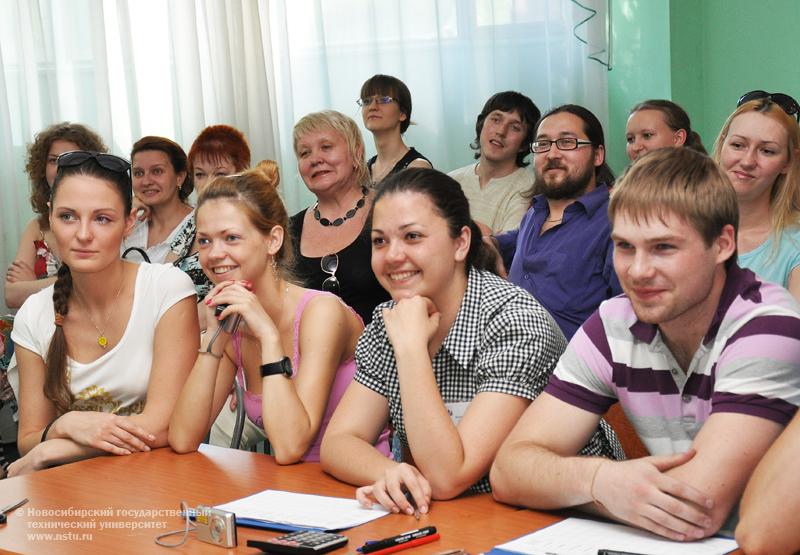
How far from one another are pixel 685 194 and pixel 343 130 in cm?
217

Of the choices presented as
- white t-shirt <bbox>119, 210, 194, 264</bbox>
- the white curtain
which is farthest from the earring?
Result: the white curtain

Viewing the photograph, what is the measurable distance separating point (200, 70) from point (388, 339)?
10.5ft

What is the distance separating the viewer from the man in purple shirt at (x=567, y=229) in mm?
3137

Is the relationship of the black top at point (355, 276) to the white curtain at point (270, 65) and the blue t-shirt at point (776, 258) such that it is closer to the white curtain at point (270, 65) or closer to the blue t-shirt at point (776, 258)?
the blue t-shirt at point (776, 258)

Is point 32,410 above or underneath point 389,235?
underneath

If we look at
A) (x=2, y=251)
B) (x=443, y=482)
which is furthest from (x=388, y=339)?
(x=2, y=251)

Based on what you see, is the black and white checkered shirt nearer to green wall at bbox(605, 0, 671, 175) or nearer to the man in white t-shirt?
the man in white t-shirt

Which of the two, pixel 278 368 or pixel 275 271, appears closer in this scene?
pixel 278 368

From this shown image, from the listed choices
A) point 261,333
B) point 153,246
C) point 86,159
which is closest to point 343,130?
point 153,246

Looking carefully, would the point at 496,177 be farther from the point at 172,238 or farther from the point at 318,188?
the point at 172,238

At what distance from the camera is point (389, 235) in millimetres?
2035

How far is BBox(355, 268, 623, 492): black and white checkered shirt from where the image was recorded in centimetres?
184

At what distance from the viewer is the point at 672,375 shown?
160 cm

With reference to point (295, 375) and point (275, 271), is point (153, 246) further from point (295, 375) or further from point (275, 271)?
point (295, 375)
